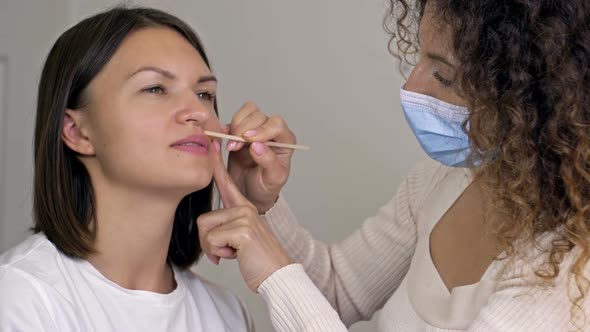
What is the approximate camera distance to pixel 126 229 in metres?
1.31

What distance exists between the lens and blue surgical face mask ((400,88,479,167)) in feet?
3.68

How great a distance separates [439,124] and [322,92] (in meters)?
0.79

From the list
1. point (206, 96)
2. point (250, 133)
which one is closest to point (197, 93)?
point (206, 96)

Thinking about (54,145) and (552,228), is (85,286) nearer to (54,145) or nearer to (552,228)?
(54,145)

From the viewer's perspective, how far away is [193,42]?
4.69 ft

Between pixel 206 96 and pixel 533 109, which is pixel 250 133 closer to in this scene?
pixel 206 96

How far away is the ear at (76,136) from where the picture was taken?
1.31 metres

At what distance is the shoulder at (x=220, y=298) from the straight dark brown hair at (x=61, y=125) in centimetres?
24

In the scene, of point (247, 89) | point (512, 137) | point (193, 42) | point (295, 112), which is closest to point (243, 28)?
point (247, 89)

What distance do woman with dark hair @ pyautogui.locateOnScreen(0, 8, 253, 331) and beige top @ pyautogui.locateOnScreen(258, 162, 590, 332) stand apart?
24 centimetres

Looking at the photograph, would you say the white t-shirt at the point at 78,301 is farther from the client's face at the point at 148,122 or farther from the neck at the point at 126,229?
the client's face at the point at 148,122

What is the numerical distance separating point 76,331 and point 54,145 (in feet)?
1.11

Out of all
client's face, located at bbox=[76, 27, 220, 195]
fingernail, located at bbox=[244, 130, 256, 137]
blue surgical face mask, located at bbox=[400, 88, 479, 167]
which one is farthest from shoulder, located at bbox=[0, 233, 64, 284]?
blue surgical face mask, located at bbox=[400, 88, 479, 167]

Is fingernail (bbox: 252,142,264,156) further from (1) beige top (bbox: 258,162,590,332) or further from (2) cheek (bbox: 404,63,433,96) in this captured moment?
(2) cheek (bbox: 404,63,433,96)
